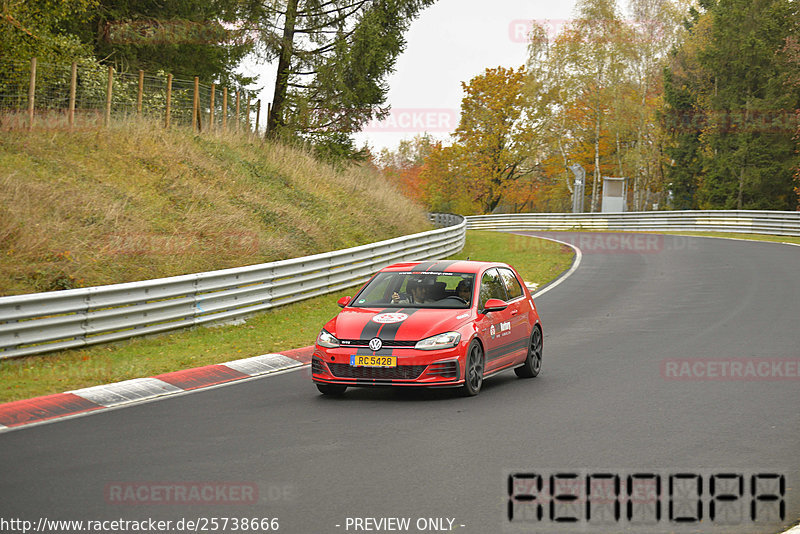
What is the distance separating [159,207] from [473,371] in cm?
1314

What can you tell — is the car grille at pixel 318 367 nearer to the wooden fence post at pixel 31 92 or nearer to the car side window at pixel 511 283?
the car side window at pixel 511 283

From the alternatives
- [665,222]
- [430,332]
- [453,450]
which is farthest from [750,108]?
[453,450]

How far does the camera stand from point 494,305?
10.8m

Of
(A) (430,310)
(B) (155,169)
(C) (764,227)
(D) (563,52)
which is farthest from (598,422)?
(D) (563,52)

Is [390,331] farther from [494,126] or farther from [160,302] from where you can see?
[494,126]

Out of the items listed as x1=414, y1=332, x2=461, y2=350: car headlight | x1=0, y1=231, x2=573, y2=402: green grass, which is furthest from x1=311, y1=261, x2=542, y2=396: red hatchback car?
x1=0, y1=231, x2=573, y2=402: green grass

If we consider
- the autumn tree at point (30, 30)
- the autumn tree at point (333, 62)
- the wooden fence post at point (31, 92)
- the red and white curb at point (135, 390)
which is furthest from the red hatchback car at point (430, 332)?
the autumn tree at point (333, 62)

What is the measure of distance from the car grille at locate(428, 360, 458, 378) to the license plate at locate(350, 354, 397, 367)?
16.2 inches

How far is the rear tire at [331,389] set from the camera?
10438 mm

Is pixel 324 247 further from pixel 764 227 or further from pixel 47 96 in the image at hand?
pixel 764 227

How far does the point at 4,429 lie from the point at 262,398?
109 inches

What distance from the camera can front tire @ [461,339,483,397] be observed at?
10.3 m

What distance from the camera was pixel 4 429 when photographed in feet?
28.0

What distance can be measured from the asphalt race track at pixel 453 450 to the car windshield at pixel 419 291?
108 centimetres
